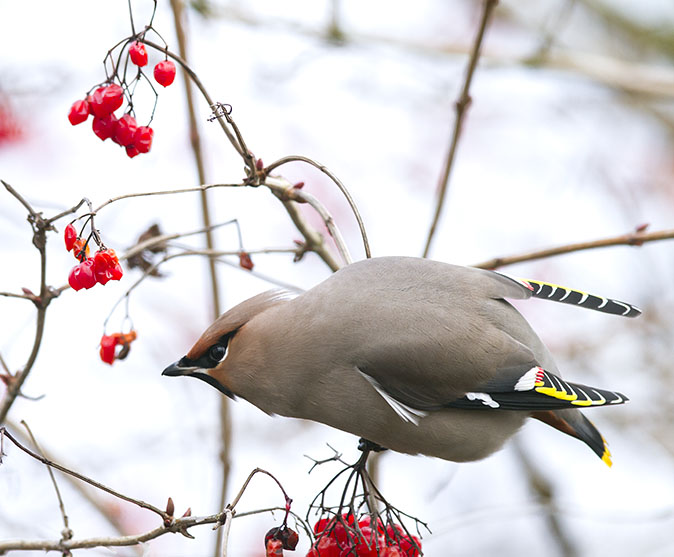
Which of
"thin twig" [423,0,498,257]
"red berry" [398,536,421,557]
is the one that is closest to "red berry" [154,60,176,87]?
"thin twig" [423,0,498,257]

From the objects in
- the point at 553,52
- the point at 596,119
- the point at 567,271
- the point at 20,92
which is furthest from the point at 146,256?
the point at 596,119

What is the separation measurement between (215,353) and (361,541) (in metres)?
0.81

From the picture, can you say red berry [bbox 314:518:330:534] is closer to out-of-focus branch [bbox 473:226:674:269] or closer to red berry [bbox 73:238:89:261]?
red berry [bbox 73:238:89:261]

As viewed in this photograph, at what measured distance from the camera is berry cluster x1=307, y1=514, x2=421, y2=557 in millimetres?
2396

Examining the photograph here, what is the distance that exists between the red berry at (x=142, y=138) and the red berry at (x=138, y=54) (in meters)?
0.22

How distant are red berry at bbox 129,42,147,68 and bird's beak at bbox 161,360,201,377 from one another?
928 millimetres

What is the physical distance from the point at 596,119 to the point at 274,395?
6.80 m

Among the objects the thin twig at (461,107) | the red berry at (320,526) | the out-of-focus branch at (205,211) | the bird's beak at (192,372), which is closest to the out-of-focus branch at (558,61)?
the out-of-focus branch at (205,211)

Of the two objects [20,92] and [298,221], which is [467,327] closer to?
[298,221]

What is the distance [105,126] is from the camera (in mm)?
2625

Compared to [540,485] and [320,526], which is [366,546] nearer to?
[320,526]

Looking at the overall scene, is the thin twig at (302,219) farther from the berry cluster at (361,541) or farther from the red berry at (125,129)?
the berry cluster at (361,541)

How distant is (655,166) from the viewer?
382 inches

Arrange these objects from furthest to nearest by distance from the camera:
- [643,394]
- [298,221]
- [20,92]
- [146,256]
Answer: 1. [643,394]
2. [20,92]
3. [146,256]
4. [298,221]
